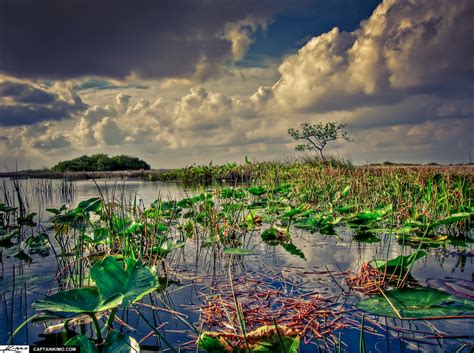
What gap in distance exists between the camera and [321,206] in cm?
550

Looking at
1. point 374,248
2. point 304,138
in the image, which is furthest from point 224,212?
point 304,138

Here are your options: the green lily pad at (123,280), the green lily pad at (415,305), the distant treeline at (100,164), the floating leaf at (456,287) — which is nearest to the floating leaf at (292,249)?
the floating leaf at (456,287)

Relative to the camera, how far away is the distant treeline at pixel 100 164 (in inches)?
1182

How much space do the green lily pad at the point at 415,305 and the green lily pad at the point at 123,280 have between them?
862 millimetres

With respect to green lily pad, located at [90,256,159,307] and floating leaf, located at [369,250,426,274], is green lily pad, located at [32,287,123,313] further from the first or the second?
floating leaf, located at [369,250,426,274]

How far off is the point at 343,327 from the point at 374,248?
5.63ft

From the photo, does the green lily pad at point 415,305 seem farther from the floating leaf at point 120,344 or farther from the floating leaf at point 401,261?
the floating leaf at point 120,344

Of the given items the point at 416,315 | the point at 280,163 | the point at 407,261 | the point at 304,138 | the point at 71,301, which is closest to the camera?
the point at 71,301

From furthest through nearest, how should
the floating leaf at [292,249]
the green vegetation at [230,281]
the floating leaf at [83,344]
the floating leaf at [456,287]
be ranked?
the floating leaf at [292,249], the floating leaf at [456,287], the green vegetation at [230,281], the floating leaf at [83,344]

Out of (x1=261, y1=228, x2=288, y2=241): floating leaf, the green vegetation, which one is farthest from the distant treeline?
(x1=261, y1=228, x2=288, y2=241): floating leaf

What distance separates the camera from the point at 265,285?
2104 millimetres

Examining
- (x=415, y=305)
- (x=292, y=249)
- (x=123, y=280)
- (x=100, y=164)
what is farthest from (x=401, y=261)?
(x=100, y=164)

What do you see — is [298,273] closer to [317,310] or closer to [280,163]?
[317,310]

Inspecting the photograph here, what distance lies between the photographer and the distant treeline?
30031 mm
